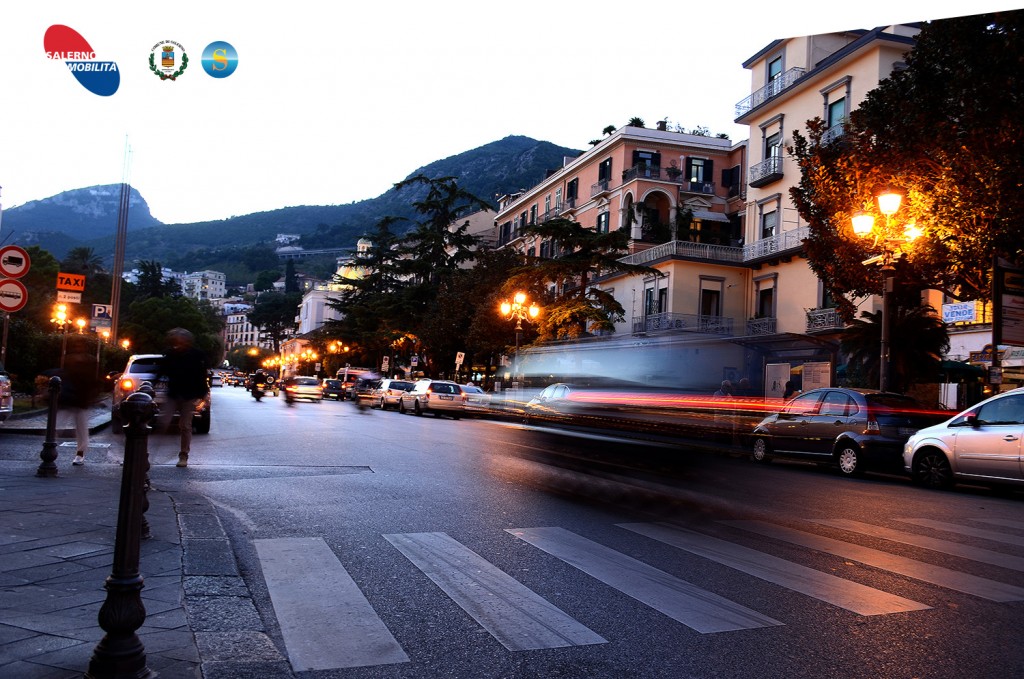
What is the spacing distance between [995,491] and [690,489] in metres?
5.66

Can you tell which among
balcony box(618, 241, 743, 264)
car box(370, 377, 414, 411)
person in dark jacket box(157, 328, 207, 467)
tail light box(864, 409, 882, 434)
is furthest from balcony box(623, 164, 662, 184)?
person in dark jacket box(157, 328, 207, 467)

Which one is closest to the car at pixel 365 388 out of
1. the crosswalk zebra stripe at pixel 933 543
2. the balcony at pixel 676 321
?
the balcony at pixel 676 321

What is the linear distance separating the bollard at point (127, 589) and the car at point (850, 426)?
535 inches

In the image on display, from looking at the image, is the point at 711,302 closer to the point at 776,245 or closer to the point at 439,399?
the point at 776,245

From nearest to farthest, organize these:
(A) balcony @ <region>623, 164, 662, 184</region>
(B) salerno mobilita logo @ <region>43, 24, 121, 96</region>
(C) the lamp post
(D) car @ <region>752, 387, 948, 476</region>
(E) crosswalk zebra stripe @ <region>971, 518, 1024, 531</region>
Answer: (E) crosswalk zebra stripe @ <region>971, 518, 1024, 531</region> → (B) salerno mobilita logo @ <region>43, 24, 121, 96</region> → (D) car @ <region>752, 387, 948, 476</region> → (C) the lamp post → (A) balcony @ <region>623, 164, 662, 184</region>

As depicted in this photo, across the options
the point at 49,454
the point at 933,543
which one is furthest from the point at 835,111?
the point at 49,454

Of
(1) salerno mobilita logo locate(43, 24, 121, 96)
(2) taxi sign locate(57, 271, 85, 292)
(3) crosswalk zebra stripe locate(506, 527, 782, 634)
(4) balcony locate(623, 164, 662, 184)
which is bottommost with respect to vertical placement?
(3) crosswalk zebra stripe locate(506, 527, 782, 634)

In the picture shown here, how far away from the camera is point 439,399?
35.2m

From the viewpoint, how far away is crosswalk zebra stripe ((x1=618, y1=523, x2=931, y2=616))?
5027 mm

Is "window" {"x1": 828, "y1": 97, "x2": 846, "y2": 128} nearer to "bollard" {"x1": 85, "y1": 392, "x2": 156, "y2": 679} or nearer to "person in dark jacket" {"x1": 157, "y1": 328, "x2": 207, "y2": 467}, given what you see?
"person in dark jacket" {"x1": 157, "y1": 328, "x2": 207, "y2": 467}

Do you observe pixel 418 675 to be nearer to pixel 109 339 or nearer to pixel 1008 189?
pixel 1008 189

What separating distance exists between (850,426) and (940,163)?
5543 mm

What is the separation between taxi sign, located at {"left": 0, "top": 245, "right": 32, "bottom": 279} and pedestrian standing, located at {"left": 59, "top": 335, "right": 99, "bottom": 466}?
3.09 metres

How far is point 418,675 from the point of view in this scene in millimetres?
3723
